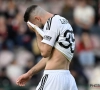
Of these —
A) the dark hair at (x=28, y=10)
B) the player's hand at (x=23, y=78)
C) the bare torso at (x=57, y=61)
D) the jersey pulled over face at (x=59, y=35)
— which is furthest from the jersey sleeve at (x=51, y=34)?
the player's hand at (x=23, y=78)

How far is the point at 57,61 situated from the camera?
6094mm

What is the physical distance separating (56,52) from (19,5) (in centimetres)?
804

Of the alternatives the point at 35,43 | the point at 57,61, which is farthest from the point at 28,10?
the point at 35,43

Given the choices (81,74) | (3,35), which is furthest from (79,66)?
(3,35)

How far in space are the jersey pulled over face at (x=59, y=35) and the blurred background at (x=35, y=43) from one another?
15.2ft

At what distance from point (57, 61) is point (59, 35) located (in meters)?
0.37

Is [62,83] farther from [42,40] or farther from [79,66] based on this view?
[79,66]

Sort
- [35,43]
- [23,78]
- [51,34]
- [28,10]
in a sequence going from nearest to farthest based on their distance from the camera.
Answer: [51,34] → [28,10] → [23,78] → [35,43]

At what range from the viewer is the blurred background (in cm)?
1148

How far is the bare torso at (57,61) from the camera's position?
609 cm

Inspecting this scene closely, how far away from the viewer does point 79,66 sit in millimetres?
11555

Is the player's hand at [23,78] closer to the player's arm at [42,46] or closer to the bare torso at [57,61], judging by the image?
the bare torso at [57,61]

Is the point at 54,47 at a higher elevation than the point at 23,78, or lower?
higher

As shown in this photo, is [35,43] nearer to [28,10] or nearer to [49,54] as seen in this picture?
[28,10]
